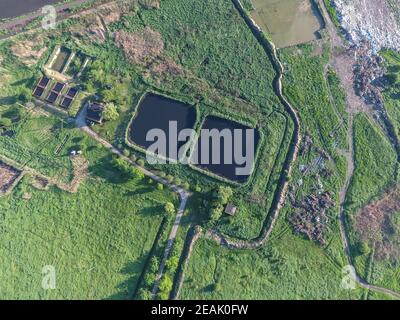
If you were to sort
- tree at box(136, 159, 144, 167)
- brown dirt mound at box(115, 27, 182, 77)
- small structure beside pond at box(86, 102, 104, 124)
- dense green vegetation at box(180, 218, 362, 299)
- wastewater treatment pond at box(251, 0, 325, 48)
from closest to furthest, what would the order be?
dense green vegetation at box(180, 218, 362, 299) → tree at box(136, 159, 144, 167) → small structure beside pond at box(86, 102, 104, 124) → brown dirt mound at box(115, 27, 182, 77) → wastewater treatment pond at box(251, 0, 325, 48)

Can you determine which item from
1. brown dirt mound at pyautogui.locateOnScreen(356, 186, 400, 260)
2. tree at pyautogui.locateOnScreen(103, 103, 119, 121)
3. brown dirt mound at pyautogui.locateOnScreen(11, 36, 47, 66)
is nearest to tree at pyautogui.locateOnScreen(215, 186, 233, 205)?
tree at pyautogui.locateOnScreen(103, 103, 119, 121)

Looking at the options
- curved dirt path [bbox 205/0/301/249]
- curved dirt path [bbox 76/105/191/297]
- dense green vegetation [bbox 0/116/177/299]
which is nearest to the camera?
dense green vegetation [bbox 0/116/177/299]

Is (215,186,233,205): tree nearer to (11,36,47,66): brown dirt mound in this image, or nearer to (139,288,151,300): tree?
(139,288,151,300): tree

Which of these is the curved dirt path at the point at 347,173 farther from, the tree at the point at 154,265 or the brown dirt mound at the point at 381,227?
the tree at the point at 154,265

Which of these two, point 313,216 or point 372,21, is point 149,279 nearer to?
point 313,216

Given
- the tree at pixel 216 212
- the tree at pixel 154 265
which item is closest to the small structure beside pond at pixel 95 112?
the tree at pixel 216 212
